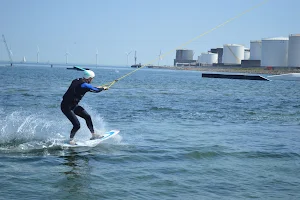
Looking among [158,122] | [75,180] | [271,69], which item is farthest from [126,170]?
[271,69]

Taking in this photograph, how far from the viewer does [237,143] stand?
14.8m

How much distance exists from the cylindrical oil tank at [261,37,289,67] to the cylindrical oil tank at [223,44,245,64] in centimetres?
4501

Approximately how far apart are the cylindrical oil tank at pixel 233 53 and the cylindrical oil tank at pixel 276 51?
148 feet

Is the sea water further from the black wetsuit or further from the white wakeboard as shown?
the black wetsuit

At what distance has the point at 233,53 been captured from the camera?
7165 inches

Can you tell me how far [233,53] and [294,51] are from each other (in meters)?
56.8

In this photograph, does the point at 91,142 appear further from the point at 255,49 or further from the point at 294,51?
the point at 255,49

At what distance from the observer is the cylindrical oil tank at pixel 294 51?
124m

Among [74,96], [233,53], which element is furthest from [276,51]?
[74,96]

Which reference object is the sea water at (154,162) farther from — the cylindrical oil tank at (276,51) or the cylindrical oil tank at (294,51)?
the cylindrical oil tank at (276,51)

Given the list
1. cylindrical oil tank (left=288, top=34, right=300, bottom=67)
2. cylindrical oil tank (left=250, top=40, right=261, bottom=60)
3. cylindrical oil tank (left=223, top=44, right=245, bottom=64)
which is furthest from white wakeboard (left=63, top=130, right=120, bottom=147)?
cylindrical oil tank (left=223, top=44, right=245, bottom=64)

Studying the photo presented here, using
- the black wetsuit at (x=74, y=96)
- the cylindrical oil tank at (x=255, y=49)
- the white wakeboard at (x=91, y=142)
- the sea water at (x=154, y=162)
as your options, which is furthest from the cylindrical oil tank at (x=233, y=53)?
the black wetsuit at (x=74, y=96)

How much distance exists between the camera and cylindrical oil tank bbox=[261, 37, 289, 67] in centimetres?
13188

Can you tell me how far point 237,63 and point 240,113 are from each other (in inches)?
6319
